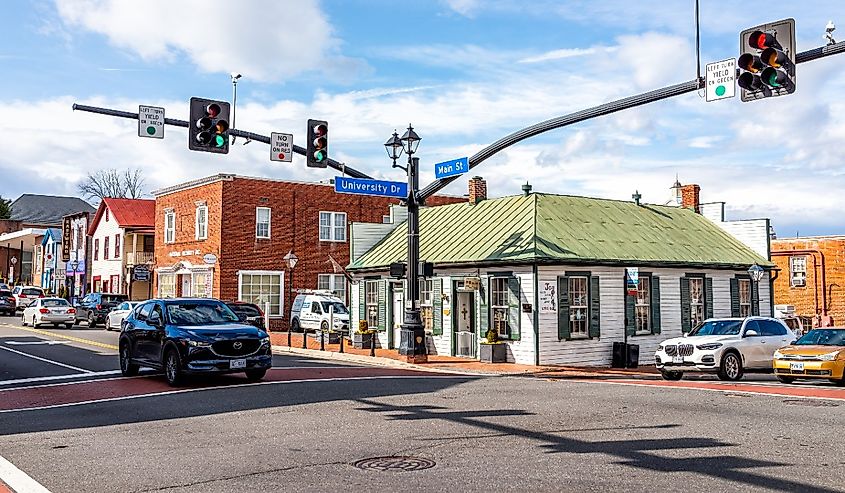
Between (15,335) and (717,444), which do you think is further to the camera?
(15,335)

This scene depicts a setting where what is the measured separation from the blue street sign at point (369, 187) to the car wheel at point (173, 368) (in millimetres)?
7089

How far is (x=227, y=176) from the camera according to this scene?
42.7 meters

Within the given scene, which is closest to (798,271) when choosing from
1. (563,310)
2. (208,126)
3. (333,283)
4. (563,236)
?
(563,236)

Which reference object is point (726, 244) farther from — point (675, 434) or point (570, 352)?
point (675, 434)

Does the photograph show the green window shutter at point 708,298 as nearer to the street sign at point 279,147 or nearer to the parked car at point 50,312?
the street sign at point 279,147

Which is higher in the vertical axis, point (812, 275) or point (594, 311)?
point (812, 275)

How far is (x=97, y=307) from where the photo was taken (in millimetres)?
46031

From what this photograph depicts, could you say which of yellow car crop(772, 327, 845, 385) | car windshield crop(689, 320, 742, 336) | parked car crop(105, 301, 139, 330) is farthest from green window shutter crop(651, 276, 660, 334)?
parked car crop(105, 301, 139, 330)

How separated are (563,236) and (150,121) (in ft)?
43.9

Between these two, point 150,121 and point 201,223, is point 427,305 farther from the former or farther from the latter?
point 201,223

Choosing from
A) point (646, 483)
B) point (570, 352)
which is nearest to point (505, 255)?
point (570, 352)

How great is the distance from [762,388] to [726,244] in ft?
50.5

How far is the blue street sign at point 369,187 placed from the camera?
22812 mm

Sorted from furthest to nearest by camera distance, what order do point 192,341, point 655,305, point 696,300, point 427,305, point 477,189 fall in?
point 477,189, point 696,300, point 427,305, point 655,305, point 192,341
